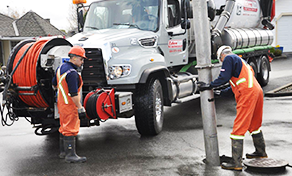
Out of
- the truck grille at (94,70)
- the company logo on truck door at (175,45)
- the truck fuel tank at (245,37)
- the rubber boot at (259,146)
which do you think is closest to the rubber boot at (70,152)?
the truck grille at (94,70)

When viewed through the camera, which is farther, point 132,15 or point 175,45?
point 175,45

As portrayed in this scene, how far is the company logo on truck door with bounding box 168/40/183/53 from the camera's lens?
8774mm

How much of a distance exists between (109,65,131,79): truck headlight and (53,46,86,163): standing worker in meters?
1.10

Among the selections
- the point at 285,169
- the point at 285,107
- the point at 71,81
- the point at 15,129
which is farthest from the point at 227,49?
the point at 15,129

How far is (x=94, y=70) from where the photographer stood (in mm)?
7199

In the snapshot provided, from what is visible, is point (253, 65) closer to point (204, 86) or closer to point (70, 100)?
point (204, 86)

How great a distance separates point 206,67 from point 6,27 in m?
26.4

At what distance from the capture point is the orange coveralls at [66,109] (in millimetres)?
5848

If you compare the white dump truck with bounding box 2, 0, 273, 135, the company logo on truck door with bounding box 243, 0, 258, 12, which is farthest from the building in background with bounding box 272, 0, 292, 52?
the white dump truck with bounding box 2, 0, 273, 135

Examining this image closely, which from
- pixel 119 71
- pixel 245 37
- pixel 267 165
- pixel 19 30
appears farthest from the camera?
pixel 19 30

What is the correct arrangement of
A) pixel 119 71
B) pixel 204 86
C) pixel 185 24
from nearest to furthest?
pixel 204 86, pixel 119 71, pixel 185 24

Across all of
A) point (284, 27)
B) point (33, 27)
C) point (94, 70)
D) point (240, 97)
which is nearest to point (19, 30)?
point (33, 27)

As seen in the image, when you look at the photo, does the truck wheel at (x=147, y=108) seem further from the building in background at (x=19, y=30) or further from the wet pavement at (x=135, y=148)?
the building in background at (x=19, y=30)

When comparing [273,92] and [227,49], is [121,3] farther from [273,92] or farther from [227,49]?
[273,92]
